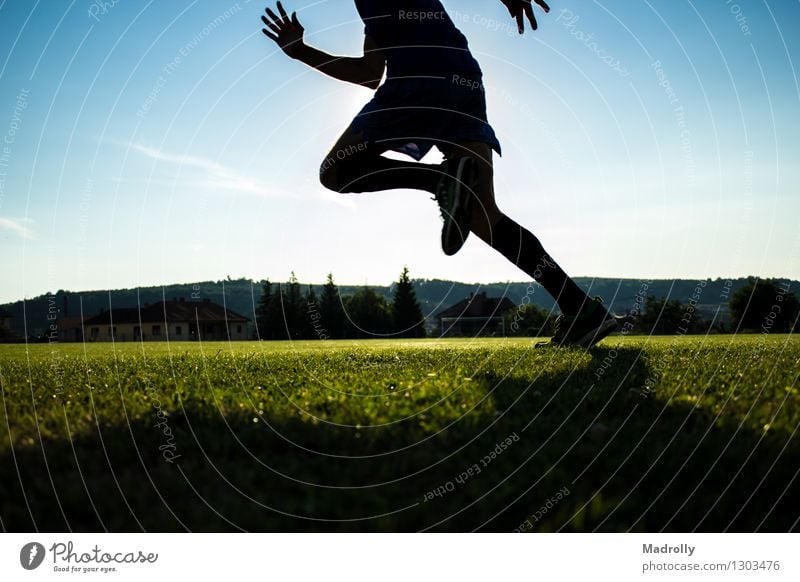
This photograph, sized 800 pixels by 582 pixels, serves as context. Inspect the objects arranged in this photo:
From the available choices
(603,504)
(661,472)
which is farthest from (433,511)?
(661,472)

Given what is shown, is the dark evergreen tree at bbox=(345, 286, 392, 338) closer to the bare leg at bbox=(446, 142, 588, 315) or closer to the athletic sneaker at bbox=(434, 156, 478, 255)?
the bare leg at bbox=(446, 142, 588, 315)

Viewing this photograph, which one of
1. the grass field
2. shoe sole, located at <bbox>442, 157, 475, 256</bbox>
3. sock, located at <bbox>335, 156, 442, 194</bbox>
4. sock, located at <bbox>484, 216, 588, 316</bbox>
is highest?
sock, located at <bbox>335, 156, 442, 194</bbox>

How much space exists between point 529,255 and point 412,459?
3580 millimetres

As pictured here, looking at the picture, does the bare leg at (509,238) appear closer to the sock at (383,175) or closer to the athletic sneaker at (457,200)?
the athletic sneaker at (457,200)

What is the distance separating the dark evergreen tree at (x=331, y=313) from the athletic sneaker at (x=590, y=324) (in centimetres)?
6242

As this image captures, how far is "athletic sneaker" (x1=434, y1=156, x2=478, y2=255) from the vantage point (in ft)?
15.9

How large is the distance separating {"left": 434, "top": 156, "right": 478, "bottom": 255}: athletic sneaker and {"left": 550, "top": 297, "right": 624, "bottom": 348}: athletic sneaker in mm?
1538

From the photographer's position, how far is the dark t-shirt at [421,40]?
211 inches

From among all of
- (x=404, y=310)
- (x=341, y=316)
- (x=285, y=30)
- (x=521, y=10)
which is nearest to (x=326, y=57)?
(x=285, y=30)

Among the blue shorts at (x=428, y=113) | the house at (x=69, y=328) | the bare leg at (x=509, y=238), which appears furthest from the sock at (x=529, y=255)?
the house at (x=69, y=328)

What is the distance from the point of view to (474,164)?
195 inches

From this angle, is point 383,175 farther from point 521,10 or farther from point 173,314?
point 173,314

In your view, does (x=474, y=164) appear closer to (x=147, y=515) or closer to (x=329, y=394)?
(x=329, y=394)

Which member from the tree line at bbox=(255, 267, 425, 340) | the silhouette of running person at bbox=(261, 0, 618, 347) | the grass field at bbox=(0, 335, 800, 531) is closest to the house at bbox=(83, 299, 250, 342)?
the tree line at bbox=(255, 267, 425, 340)
